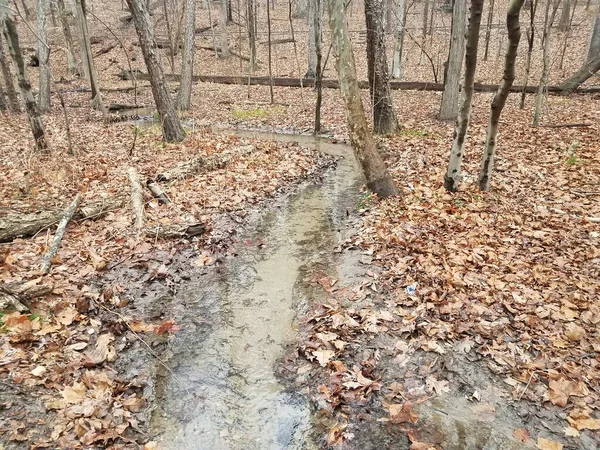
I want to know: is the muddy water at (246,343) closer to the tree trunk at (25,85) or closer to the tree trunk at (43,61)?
the tree trunk at (25,85)

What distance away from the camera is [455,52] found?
36.9 ft

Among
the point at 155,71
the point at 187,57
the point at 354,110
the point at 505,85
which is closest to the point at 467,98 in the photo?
the point at 505,85

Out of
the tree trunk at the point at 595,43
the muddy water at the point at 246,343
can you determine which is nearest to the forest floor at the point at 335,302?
the muddy water at the point at 246,343

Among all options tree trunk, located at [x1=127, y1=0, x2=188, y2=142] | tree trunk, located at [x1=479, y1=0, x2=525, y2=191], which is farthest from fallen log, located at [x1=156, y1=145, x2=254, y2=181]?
tree trunk, located at [x1=479, y1=0, x2=525, y2=191]

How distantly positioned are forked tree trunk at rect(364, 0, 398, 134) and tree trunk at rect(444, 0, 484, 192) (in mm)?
4881

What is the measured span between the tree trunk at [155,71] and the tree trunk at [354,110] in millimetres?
5746

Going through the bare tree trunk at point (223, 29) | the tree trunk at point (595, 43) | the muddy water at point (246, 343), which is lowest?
the muddy water at point (246, 343)

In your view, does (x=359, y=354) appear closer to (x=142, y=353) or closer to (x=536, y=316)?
(x=536, y=316)

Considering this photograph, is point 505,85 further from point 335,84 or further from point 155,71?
point 335,84

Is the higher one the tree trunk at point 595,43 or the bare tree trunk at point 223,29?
the bare tree trunk at point 223,29

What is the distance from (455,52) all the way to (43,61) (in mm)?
12106

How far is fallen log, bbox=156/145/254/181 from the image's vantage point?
8.76 metres

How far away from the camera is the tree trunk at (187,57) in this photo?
1515 centimetres

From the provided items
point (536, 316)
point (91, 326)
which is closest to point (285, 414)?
point (91, 326)
